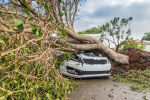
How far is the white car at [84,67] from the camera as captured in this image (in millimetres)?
4383

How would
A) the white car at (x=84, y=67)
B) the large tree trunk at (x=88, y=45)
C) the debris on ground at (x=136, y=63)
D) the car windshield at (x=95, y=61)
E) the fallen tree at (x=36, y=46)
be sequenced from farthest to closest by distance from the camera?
the debris on ground at (x=136, y=63) < the large tree trunk at (x=88, y=45) < the car windshield at (x=95, y=61) < the white car at (x=84, y=67) < the fallen tree at (x=36, y=46)

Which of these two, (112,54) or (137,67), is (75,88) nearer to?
(112,54)

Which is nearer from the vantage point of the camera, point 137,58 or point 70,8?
point 70,8

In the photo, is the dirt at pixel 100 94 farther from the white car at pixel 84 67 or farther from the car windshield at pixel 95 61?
the car windshield at pixel 95 61

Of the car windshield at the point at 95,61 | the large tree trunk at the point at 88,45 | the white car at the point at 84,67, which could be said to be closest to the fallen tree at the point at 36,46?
the large tree trunk at the point at 88,45

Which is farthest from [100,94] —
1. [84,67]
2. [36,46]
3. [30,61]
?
[30,61]

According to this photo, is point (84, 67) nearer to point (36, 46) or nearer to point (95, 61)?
point (95, 61)

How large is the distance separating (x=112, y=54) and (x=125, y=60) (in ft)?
4.63

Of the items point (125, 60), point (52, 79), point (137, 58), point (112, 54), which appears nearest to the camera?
point (52, 79)

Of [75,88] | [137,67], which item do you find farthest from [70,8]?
[137,67]

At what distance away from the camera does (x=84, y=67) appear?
14.4ft

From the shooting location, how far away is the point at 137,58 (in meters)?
8.09

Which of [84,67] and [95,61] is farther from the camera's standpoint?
[95,61]

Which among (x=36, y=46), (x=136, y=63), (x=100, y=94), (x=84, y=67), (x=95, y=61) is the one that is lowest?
(x=100, y=94)
